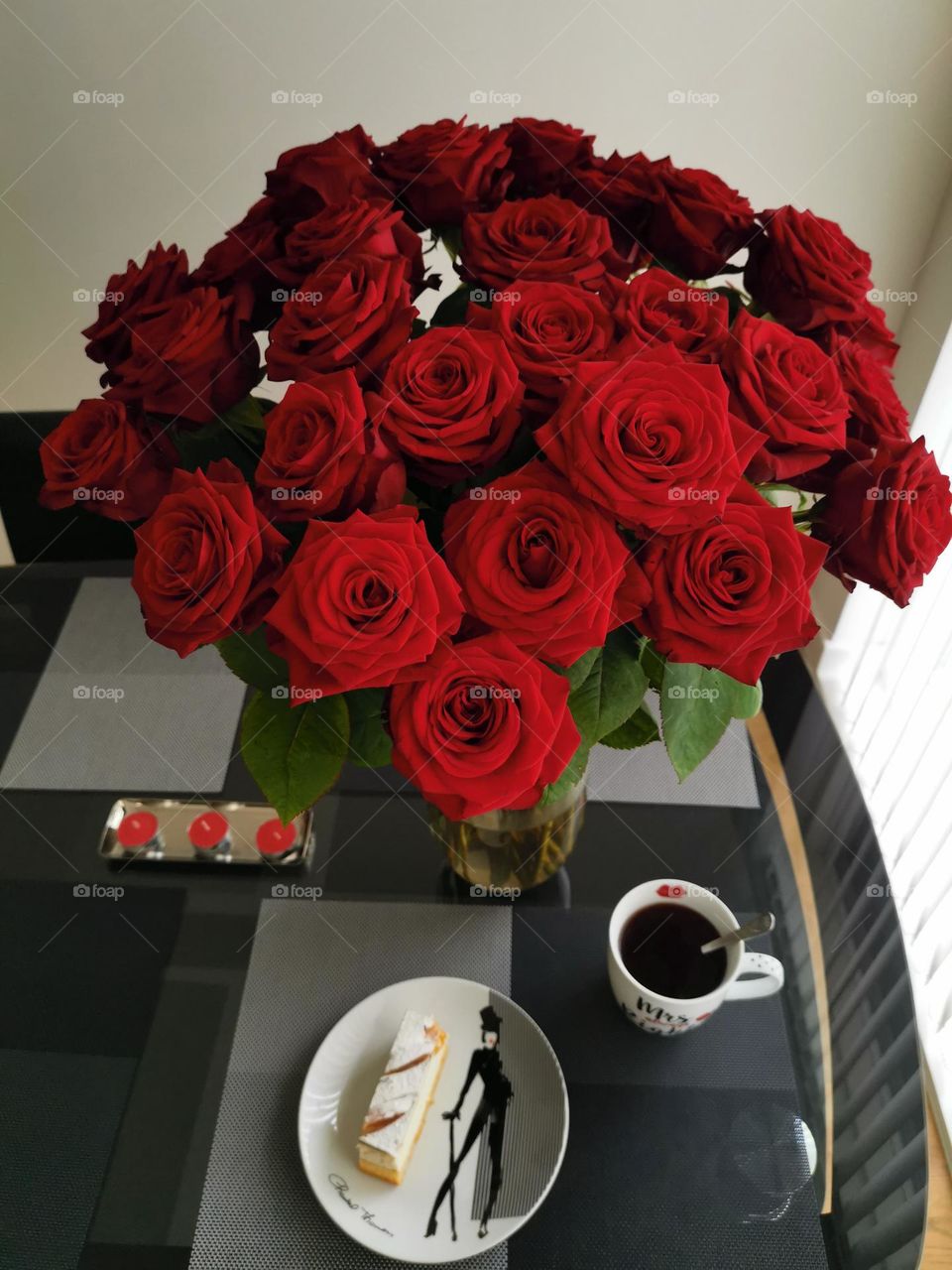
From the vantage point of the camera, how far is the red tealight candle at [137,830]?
1.00 m

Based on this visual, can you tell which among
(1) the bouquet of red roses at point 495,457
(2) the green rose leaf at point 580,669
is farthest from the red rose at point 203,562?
(2) the green rose leaf at point 580,669

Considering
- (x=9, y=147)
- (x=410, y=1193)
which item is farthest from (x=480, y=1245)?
(x=9, y=147)

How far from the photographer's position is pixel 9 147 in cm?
149

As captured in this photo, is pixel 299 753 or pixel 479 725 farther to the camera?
pixel 299 753

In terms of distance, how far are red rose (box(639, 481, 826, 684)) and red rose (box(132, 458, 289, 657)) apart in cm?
25

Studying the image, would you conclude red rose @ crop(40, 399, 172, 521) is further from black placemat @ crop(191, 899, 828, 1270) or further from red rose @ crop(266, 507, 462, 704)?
black placemat @ crop(191, 899, 828, 1270)

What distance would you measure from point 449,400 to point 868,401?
320 millimetres

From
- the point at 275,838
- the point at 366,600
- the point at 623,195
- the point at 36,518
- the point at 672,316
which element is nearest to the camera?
the point at 366,600

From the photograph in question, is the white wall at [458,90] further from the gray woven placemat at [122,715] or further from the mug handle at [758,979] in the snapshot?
the mug handle at [758,979]

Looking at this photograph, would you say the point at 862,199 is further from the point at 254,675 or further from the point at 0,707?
the point at 0,707

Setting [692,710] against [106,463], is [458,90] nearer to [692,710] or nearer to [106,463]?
[106,463]

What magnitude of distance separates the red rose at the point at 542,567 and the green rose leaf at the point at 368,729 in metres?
0.15

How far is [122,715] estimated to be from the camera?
1.13m

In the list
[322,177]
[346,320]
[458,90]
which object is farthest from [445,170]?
[458,90]
